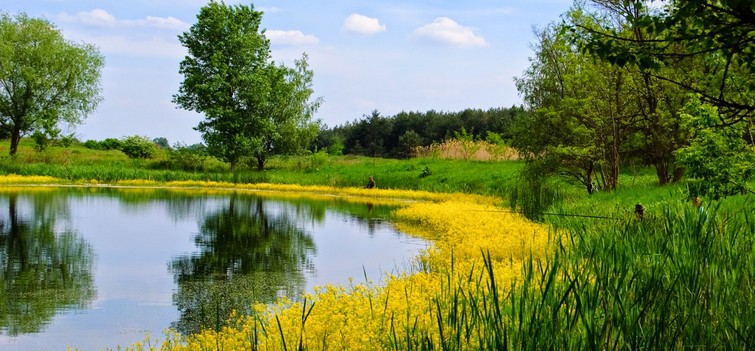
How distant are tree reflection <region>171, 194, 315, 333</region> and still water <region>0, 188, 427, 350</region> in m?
0.03

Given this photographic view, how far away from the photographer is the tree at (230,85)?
42.8 m

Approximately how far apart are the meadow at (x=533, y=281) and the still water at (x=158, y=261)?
2.95 ft

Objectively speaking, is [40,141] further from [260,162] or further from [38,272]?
[38,272]

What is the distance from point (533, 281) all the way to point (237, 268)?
7592 mm

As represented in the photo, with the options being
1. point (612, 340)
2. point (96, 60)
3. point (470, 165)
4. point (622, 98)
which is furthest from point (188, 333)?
point (96, 60)

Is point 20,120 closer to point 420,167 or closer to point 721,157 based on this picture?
point 420,167

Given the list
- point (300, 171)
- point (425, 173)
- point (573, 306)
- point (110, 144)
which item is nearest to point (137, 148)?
point (110, 144)

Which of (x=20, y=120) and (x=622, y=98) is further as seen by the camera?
(x=20, y=120)

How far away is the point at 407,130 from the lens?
69.4m

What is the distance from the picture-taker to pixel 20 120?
4900 centimetres

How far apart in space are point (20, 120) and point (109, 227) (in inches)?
1389

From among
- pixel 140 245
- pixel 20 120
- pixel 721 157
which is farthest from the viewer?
pixel 20 120

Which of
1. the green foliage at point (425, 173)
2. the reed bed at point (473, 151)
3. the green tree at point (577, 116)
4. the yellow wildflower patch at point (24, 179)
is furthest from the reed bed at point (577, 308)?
the yellow wildflower patch at point (24, 179)

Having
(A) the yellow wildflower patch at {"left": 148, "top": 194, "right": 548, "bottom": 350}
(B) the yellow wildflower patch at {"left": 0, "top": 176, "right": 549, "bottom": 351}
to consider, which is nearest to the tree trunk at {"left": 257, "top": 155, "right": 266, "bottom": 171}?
(B) the yellow wildflower patch at {"left": 0, "top": 176, "right": 549, "bottom": 351}
